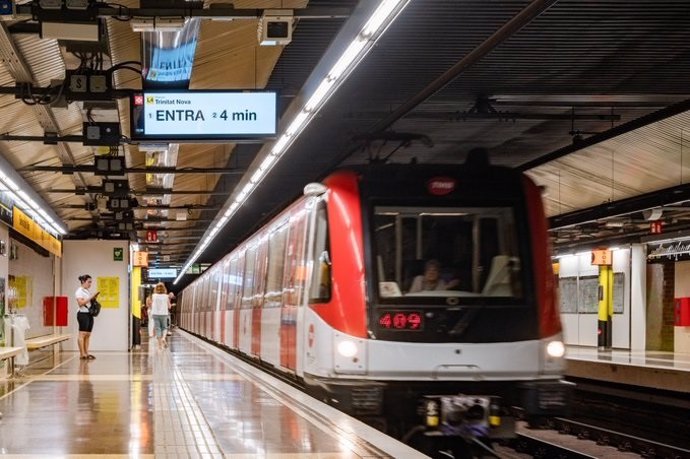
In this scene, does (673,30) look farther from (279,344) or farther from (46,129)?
(46,129)

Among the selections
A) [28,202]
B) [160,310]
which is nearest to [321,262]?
[28,202]

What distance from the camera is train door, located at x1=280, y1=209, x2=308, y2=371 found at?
33.0ft

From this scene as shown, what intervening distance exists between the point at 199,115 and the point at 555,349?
4362 mm

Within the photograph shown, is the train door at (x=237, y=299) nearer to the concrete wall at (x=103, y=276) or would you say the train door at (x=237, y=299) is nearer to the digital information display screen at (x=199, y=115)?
the concrete wall at (x=103, y=276)

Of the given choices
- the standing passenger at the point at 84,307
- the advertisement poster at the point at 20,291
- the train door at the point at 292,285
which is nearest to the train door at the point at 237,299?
the standing passenger at the point at 84,307

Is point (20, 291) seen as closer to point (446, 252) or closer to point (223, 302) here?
point (223, 302)

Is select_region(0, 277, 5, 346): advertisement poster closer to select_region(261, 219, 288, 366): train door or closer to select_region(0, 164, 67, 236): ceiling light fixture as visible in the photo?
select_region(0, 164, 67, 236): ceiling light fixture

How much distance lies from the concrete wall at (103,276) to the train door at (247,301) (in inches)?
205

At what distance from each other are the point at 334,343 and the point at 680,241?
16472 millimetres

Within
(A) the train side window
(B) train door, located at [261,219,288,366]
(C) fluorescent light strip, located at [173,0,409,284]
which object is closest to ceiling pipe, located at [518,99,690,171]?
(C) fluorescent light strip, located at [173,0,409,284]

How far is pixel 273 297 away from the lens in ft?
41.1

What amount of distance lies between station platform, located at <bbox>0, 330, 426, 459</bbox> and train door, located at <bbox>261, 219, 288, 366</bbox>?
439mm

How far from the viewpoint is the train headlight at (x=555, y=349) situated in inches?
325

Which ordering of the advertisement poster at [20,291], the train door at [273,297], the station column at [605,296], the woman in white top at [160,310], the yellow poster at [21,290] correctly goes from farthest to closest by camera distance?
the station column at [605,296] → the woman in white top at [160,310] → the yellow poster at [21,290] → the advertisement poster at [20,291] → the train door at [273,297]
